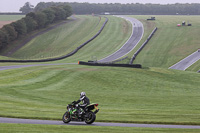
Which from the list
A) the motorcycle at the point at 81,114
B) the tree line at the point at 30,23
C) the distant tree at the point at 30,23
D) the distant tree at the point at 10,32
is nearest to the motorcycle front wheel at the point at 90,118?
the motorcycle at the point at 81,114

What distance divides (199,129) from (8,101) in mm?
16879

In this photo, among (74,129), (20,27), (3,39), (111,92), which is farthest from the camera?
(20,27)

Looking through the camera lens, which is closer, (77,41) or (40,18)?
(77,41)

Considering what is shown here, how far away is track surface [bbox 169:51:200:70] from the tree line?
5700 cm

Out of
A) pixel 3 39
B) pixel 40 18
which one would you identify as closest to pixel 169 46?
pixel 3 39

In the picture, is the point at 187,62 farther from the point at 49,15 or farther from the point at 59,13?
the point at 59,13

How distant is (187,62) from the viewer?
84312mm

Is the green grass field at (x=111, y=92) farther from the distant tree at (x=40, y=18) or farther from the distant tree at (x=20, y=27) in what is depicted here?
the distant tree at (x=40, y=18)

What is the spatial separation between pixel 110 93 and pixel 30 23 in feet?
328

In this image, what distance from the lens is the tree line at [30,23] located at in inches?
4521

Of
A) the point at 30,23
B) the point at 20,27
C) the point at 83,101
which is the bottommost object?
the point at 83,101

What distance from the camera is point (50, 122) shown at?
Answer: 858 inches

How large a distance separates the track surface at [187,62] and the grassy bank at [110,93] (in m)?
18.8

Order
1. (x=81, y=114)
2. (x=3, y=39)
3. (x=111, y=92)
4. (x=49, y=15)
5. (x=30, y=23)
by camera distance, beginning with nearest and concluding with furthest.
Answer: (x=81, y=114), (x=111, y=92), (x=3, y=39), (x=30, y=23), (x=49, y=15)
